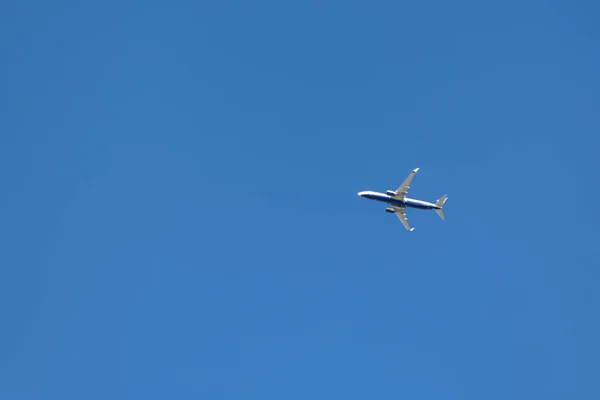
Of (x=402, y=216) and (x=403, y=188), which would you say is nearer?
(x=403, y=188)

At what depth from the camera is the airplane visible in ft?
598

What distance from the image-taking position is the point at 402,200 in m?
184

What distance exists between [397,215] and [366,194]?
793 centimetres

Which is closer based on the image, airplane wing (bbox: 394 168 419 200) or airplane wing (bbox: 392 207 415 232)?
airplane wing (bbox: 394 168 419 200)

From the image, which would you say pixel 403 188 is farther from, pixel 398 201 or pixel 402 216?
pixel 402 216

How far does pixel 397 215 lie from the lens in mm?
189250

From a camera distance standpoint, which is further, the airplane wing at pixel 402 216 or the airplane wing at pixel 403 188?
the airplane wing at pixel 402 216

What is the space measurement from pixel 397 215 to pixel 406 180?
32.0 ft

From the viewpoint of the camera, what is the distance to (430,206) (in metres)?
183

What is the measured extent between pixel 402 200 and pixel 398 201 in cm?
90

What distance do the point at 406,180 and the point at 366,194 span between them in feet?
29.9

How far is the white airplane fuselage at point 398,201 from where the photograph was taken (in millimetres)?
183250

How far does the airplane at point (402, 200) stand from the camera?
598 feet

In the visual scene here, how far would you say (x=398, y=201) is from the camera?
607 ft
